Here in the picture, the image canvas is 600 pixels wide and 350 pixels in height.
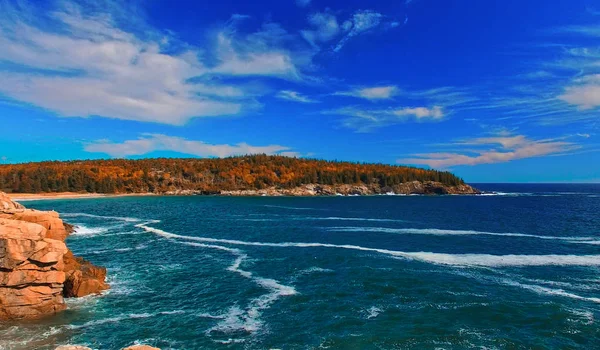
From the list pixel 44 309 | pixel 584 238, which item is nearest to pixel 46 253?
pixel 44 309

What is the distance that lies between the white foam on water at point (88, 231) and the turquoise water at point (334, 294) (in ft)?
6.95

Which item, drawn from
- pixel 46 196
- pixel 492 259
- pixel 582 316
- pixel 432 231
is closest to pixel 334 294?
pixel 582 316

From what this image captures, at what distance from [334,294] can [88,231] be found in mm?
53250

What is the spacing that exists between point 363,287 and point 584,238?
5035cm

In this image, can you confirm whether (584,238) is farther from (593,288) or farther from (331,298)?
(331,298)

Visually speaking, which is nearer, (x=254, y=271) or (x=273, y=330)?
(x=273, y=330)

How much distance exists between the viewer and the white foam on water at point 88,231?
6308 centimetres

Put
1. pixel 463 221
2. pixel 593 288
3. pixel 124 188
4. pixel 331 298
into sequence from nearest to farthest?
pixel 331 298 < pixel 593 288 < pixel 463 221 < pixel 124 188

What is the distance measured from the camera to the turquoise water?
2381cm

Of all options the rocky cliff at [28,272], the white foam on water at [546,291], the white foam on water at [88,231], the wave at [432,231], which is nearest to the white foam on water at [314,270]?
the white foam on water at [546,291]

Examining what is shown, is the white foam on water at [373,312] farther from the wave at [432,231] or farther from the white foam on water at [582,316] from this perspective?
the wave at [432,231]

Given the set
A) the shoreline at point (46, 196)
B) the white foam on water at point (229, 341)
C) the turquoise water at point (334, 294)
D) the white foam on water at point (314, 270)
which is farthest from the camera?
the shoreline at point (46, 196)

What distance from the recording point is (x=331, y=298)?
102 feet

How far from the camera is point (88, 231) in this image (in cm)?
6631
